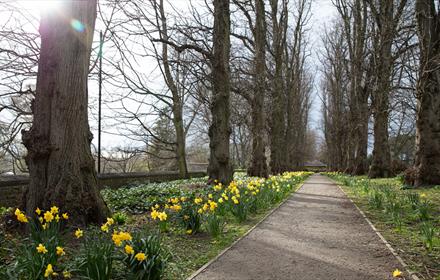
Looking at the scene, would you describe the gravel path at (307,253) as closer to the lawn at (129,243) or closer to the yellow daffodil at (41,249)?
the lawn at (129,243)

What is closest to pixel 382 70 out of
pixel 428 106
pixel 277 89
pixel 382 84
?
pixel 382 84

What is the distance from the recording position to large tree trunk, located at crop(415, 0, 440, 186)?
10.5 metres

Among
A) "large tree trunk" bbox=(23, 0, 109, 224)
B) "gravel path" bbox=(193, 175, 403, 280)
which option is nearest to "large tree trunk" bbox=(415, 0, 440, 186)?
"gravel path" bbox=(193, 175, 403, 280)

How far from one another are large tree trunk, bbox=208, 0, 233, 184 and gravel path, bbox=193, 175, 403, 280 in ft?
12.7

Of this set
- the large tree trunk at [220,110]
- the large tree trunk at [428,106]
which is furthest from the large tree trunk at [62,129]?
the large tree trunk at [428,106]

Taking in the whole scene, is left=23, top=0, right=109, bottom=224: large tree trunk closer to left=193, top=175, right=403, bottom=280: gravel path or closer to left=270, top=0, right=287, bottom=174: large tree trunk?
left=193, top=175, right=403, bottom=280: gravel path

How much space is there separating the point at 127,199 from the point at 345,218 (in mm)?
5070

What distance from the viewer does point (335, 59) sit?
104ft

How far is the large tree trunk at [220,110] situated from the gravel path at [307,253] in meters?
3.86

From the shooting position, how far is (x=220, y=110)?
10961 mm

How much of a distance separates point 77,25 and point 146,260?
385 centimetres

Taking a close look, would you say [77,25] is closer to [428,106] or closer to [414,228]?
[414,228]

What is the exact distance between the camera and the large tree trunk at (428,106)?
34.6 ft

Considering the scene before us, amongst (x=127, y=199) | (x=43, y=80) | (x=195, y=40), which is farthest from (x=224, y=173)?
(x=43, y=80)
